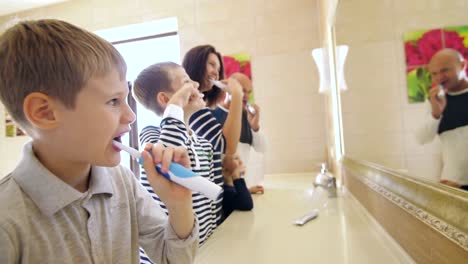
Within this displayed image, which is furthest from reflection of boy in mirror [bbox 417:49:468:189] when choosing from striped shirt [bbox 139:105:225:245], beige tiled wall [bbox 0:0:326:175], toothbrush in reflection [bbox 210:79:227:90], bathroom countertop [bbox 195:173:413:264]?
beige tiled wall [bbox 0:0:326:175]

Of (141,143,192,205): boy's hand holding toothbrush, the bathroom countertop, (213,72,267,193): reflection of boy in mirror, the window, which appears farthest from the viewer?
the window

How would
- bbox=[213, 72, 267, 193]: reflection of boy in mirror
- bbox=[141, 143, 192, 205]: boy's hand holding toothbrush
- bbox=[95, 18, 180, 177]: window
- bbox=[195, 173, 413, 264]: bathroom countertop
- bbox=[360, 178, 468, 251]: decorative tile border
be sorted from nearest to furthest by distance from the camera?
bbox=[360, 178, 468, 251]: decorative tile border
bbox=[141, 143, 192, 205]: boy's hand holding toothbrush
bbox=[195, 173, 413, 264]: bathroom countertop
bbox=[213, 72, 267, 193]: reflection of boy in mirror
bbox=[95, 18, 180, 177]: window

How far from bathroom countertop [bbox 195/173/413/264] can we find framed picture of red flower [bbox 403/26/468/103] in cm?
24

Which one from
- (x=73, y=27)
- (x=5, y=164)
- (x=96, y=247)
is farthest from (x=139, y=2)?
(x=96, y=247)

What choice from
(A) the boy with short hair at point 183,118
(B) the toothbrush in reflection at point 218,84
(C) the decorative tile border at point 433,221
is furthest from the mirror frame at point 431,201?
(B) the toothbrush in reflection at point 218,84

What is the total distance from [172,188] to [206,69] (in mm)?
598

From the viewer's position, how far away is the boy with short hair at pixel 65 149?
33cm

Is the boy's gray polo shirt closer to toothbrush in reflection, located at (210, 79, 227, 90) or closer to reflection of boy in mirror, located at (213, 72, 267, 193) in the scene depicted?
toothbrush in reflection, located at (210, 79, 227, 90)

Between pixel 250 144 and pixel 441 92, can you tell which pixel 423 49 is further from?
pixel 250 144

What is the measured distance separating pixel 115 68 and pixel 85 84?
5 cm

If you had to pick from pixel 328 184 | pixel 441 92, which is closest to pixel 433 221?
pixel 441 92

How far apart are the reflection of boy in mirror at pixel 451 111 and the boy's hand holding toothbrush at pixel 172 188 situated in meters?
0.31

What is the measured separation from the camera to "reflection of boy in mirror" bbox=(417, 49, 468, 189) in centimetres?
26

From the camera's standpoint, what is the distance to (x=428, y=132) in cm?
34
